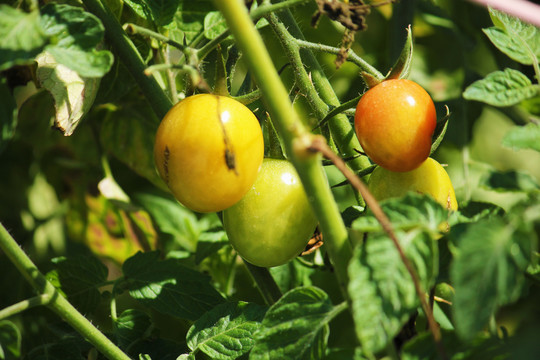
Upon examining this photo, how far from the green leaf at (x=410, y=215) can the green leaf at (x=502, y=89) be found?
0.37ft

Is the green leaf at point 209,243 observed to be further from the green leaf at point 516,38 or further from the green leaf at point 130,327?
the green leaf at point 516,38

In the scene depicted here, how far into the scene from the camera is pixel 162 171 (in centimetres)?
54

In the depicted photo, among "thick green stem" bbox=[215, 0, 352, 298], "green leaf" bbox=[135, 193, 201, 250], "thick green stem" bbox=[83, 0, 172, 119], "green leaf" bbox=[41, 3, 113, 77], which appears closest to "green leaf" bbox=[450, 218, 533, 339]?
"thick green stem" bbox=[215, 0, 352, 298]

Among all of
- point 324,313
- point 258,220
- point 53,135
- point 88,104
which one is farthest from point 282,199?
point 53,135

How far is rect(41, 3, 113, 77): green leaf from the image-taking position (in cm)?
45

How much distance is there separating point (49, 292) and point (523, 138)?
1.47 feet

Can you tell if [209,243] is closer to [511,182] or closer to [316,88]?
[316,88]

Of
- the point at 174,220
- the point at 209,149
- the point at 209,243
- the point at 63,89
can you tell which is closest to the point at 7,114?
the point at 63,89

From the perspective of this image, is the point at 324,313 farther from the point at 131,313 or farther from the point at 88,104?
the point at 88,104

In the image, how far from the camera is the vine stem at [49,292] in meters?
0.50

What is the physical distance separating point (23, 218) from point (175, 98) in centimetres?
55

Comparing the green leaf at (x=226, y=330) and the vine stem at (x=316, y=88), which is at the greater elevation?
the vine stem at (x=316, y=88)

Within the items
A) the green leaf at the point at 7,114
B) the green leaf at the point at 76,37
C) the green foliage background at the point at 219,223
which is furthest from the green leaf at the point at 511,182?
the green leaf at the point at 7,114

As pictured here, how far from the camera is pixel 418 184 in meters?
0.56
